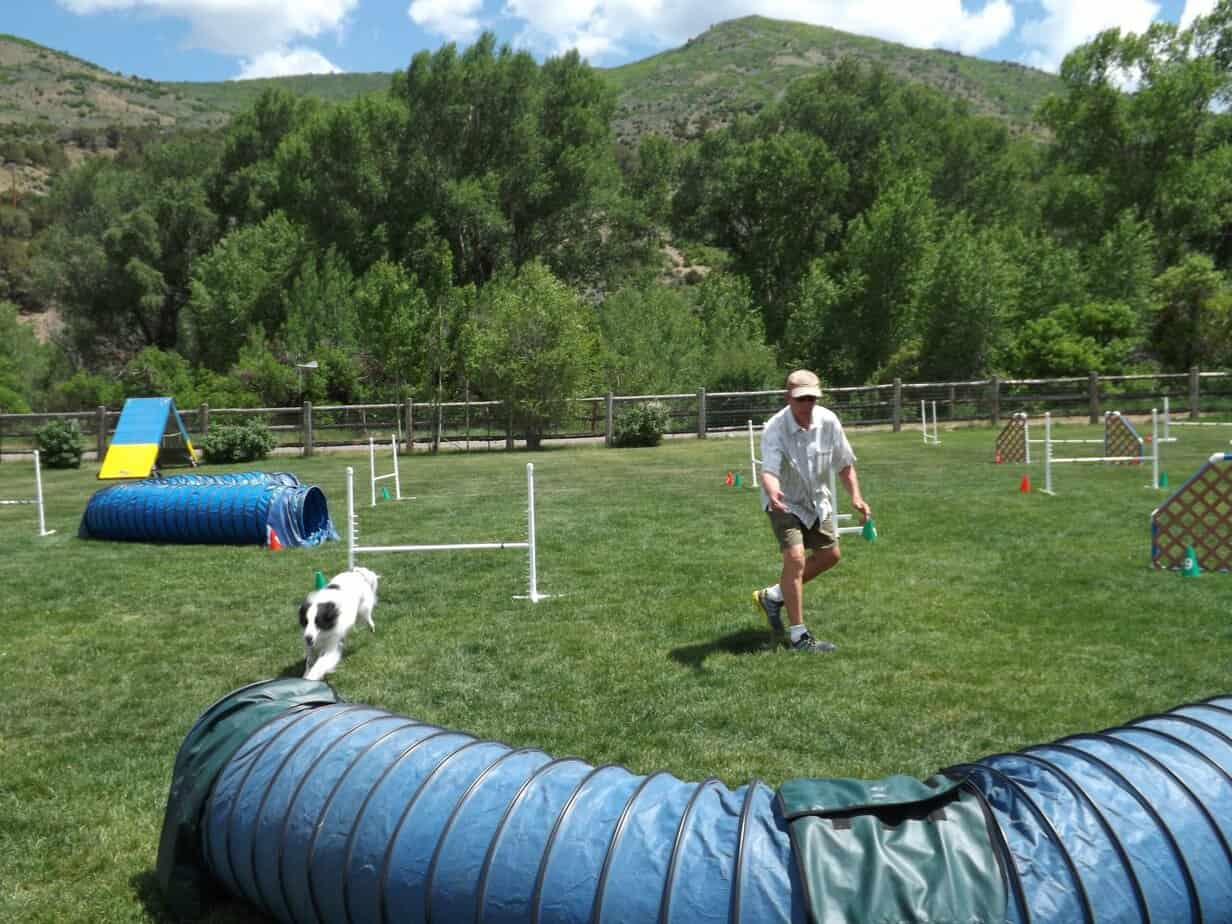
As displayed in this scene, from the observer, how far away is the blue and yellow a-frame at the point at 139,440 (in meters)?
19.3

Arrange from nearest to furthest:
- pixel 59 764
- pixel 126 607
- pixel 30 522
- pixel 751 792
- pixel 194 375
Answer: pixel 751 792
pixel 59 764
pixel 126 607
pixel 30 522
pixel 194 375

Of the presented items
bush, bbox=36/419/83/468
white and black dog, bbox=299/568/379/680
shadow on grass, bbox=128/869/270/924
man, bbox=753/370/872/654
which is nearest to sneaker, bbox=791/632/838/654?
man, bbox=753/370/872/654

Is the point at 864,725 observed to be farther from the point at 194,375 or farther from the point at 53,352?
the point at 53,352

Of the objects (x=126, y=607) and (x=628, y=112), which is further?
(x=628, y=112)

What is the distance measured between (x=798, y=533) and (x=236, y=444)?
21.4m

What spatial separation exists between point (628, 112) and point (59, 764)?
146 metres

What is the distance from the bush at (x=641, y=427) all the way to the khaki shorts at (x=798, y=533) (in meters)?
19.7

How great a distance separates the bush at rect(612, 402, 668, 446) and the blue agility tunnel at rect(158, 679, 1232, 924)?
74.8 ft

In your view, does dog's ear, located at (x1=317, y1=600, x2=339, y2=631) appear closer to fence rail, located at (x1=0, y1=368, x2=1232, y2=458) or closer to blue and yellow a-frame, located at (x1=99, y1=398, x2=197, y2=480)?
blue and yellow a-frame, located at (x1=99, y1=398, x2=197, y2=480)

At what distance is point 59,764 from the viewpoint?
455 centimetres

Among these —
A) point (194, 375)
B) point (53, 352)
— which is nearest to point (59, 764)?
point (194, 375)

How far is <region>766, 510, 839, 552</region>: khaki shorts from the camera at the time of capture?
19.0 feet

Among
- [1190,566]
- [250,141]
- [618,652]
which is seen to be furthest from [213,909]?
[250,141]

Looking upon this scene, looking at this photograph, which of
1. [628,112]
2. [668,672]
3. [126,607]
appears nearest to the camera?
[668,672]
